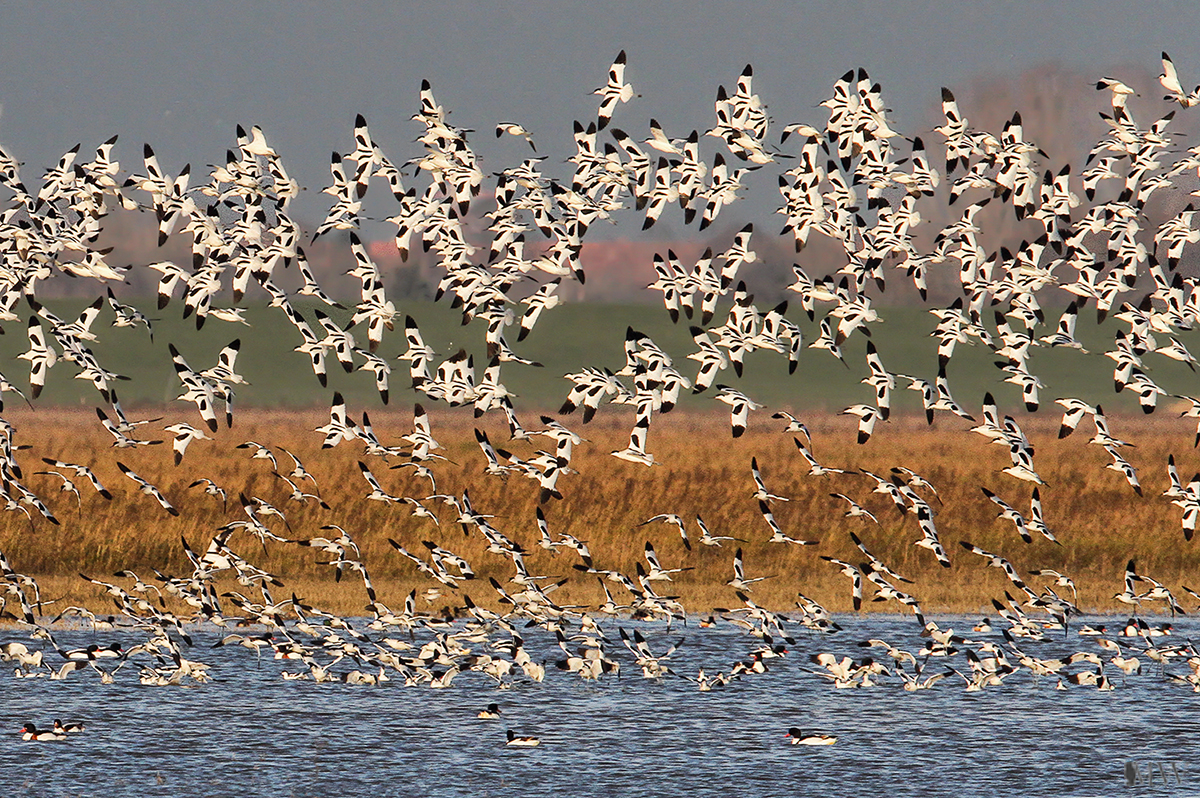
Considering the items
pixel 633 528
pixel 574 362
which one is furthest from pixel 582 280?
pixel 574 362

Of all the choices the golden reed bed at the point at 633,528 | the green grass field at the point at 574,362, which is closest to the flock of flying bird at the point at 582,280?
the golden reed bed at the point at 633,528

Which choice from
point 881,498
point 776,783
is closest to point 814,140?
point 881,498

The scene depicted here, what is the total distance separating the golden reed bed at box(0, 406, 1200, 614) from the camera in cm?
3519

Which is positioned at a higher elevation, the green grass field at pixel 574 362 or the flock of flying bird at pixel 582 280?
the green grass field at pixel 574 362

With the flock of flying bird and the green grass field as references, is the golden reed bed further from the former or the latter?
the green grass field

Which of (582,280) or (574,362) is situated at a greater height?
(574,362)

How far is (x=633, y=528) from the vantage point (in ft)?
129

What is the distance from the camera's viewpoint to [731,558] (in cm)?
3691

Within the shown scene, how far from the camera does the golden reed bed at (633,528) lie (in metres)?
35.2

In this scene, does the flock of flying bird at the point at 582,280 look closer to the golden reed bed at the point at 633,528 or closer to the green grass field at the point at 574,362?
the golden reed bed at the point at 633,528

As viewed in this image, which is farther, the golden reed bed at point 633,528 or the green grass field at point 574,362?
the green grass field at point 574,362

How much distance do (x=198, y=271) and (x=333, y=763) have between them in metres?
15.0

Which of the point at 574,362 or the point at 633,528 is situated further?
the point at 574,362

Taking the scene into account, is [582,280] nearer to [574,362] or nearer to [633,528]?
[633,528]
